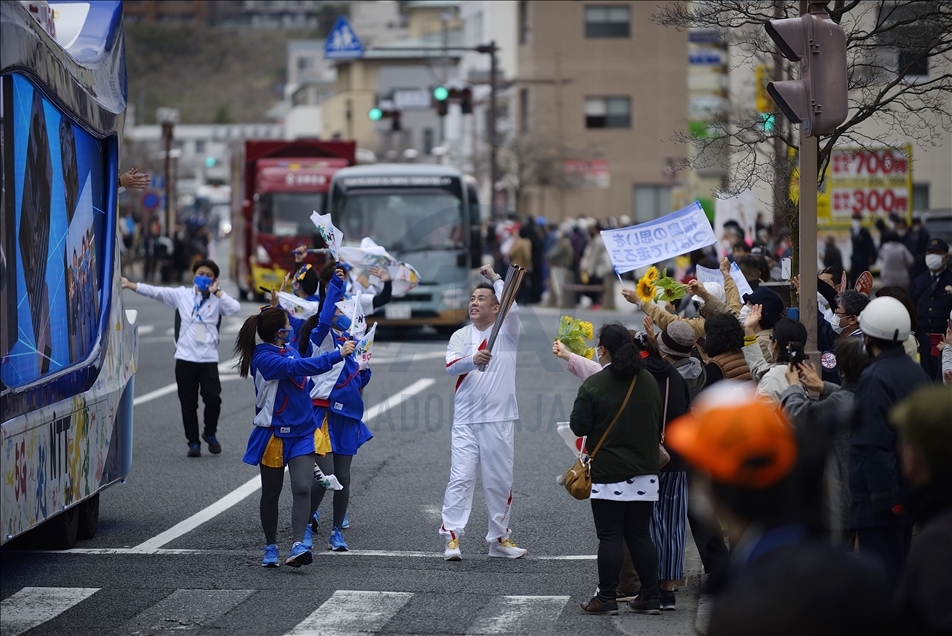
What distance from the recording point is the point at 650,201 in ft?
176

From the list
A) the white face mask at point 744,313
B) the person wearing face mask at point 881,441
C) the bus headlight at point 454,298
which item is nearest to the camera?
the person wearing face mask at point 881,441

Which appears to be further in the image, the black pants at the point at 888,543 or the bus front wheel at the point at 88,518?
the bus front wheel at the point at 88,518

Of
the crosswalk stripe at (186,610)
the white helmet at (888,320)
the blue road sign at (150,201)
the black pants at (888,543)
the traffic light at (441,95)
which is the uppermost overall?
the traffic light at (441,95)

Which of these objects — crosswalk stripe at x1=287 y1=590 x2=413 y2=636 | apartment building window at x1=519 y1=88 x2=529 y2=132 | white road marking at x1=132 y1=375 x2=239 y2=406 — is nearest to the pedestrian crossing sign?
apartment building window at x1=519 y1=88 x2=529 y2=132

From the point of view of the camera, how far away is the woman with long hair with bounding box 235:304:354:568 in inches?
328

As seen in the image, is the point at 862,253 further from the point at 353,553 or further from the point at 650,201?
the point at 650,201

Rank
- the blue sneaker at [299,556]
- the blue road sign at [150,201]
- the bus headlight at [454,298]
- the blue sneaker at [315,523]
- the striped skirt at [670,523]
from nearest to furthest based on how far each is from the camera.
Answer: the striped skirt at [670,523]
the blue sneaker at [299,556]
the blue sneaker at [315,523]
the bus headlight at [454,298]
the blue road sign at [150,201]

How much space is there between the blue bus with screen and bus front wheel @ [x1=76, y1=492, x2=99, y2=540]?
0.04 feet

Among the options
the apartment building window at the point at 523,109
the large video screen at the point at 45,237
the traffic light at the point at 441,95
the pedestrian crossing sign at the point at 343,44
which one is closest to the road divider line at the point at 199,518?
the large video screen at the point at 45,237

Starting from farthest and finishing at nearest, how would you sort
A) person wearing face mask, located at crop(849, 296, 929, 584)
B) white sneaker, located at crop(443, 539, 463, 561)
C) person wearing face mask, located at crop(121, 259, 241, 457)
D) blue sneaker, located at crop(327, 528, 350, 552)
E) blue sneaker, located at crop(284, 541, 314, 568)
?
person wearing face mask, located at crop(121, 259, 241, 457) < blue sneaker, located at crop(327, 528, 350, 552) < white sneaker, located at crop(443, 539, 463, 561) < blue sneaker, located at crop(284, 541, 314, 568) < person wearing face mask, located at crop(849, 296, 929, 584)

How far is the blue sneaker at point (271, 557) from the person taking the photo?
846cm

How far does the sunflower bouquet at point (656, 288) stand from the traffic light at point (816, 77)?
4.96 feet

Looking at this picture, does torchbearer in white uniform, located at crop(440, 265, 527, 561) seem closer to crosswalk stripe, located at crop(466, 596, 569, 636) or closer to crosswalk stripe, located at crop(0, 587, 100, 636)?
crosswalk stripe, located at crop(466, 596, 569, 636)

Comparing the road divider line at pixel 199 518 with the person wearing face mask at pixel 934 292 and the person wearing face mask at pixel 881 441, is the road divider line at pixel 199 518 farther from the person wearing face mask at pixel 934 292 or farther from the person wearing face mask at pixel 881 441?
the person wearing face mask at pixel 934 292
